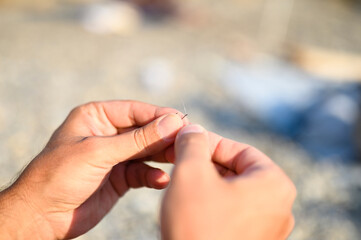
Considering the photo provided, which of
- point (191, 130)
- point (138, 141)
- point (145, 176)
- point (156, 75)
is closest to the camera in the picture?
point (191, 130)

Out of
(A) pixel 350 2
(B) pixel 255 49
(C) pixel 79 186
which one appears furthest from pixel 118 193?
(A) pixel 350 2

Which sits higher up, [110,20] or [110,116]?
[110,116]

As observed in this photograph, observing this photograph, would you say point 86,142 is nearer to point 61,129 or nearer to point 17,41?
point 61,129

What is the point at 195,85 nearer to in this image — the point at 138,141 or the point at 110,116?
the point at 110,116

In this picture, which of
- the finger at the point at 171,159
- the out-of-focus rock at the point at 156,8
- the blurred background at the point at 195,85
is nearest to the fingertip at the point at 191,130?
the finger at the point at 171,159

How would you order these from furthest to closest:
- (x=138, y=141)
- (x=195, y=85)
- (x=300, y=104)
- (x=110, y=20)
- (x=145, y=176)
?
(x=110, y=20), (x=195, y=85), (x=300, y=104), (x=145, y=176), (x=138, y=141)

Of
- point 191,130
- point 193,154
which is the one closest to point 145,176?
point 191,130

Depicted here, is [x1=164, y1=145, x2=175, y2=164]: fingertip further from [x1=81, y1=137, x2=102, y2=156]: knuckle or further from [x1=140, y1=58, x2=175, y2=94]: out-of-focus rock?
[x1=140, y1=58, x2=175, y2=94]: out-of-focus rock

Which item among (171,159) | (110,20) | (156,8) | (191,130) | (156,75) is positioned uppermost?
(191,130)
